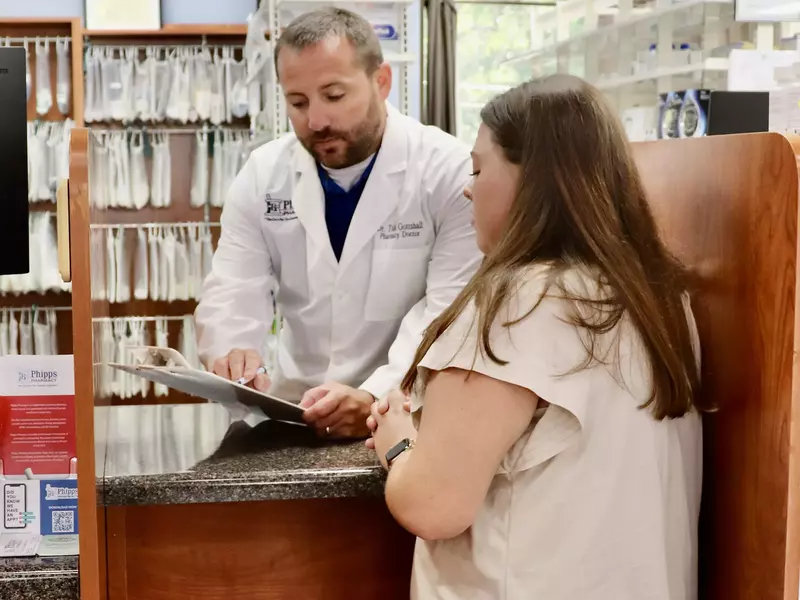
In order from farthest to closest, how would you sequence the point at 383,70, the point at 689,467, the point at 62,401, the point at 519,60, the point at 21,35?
the point at 519,60 → the point at 21,35 → the point at 383,70 → the point at 62,401 → the point at 689,467

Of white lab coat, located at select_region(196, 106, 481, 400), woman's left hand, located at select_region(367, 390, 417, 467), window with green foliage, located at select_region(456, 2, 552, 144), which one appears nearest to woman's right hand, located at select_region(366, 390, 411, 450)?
woman's left hand, located at select_region(367, 390, 417, 467)

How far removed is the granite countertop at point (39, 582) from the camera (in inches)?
57.1

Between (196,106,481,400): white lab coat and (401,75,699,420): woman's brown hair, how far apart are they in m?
1.04

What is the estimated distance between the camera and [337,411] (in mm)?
1803

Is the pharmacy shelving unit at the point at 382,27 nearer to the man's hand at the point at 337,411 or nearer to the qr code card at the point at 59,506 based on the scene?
the man's hand at the point at 337,411

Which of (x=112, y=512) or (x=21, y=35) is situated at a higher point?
(x=21, y=35)

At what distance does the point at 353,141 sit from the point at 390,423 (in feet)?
3.62

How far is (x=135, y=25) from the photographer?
5395mm

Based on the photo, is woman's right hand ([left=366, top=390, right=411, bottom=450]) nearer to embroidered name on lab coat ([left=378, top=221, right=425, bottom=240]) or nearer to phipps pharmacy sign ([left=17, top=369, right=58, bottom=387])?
phipps pharmacy sign ([left=17, top=369, right=58, bottom=387])

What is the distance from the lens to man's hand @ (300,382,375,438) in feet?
5.86

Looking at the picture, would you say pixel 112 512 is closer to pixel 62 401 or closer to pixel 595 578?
pixel 62 401

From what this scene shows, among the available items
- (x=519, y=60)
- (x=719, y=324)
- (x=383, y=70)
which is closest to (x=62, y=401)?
(x=719, y=324)

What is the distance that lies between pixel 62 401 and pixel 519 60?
5.33m

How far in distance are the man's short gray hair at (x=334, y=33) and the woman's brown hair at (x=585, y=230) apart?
1.04 metres
